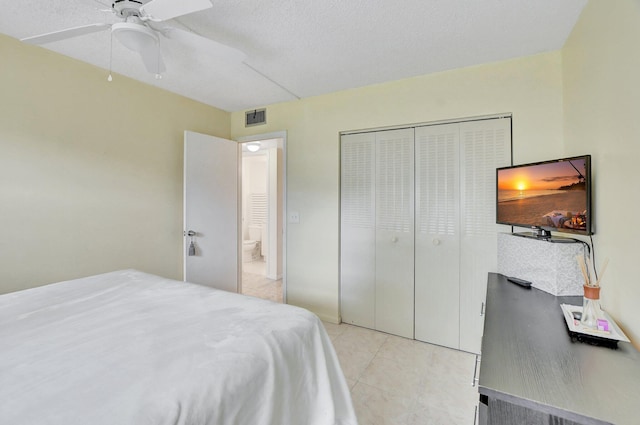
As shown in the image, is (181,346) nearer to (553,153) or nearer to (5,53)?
(5,53)

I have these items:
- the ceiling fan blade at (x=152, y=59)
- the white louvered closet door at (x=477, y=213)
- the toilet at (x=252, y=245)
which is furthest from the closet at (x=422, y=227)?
the toilet at (x=252, y=245)

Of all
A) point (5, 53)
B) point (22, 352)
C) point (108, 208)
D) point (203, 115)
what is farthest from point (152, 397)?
point (203, 115)

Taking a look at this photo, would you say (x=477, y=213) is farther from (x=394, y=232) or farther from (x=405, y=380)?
(x=405, y=380)

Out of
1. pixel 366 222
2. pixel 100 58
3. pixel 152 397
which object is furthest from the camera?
pixel 366 222

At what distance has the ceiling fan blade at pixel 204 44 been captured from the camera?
1.46 m

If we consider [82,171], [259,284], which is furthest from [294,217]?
[82,171]

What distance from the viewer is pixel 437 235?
2.53m

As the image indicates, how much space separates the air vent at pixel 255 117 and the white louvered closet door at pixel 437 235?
182 cm

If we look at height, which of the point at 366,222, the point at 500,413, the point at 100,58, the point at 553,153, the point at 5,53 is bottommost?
the point at 500,413

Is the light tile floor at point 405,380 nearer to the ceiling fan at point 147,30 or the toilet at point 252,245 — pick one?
the ceiling fan at point 147,30

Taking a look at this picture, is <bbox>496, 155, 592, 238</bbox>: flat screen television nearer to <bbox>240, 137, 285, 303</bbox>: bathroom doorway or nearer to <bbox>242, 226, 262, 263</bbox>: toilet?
<bbox>240, 137, 285, 303</bbox>: bathroom doorway

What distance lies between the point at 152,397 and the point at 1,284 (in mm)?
2096

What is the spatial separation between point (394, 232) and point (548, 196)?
1.25 metres

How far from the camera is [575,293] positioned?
4.99 ft
